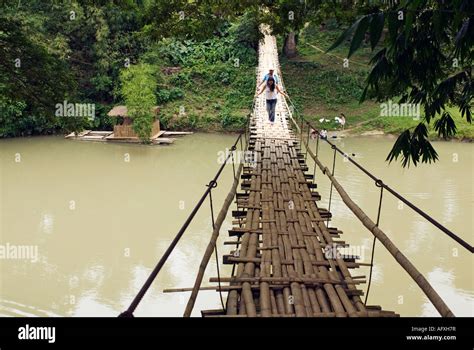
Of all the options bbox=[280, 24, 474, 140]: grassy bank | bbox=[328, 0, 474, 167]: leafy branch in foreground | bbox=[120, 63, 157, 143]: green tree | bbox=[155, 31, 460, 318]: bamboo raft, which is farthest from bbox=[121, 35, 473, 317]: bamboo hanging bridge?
bbox=[280, 24, 474, 140]: grassy bank

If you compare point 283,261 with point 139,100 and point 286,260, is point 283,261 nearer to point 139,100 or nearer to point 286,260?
point 286,260

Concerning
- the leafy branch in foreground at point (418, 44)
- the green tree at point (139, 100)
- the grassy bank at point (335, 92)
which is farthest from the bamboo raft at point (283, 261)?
the grassy bank at point (335, 92)

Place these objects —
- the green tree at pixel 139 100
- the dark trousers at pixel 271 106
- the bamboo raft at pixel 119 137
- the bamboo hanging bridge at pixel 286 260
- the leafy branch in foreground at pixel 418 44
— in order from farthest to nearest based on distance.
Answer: the bamboo raft at pixel 119 137 → the green tree at pixel 139 100 → the dark trousers at pixel 271 106 → the bamboo hanging bridge at pixel 286 260 → the leafy branch in foreground at pixel 418 44

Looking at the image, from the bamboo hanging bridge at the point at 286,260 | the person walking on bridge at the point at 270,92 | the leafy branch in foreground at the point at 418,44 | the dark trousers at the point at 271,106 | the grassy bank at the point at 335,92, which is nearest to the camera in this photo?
the leafy branch in foreground at the point at 418,44

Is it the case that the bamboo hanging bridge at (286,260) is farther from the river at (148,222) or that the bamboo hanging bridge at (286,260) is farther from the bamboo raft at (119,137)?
the bamboo raft at (119,137)

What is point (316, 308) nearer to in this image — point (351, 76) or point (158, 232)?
point (158, 232)

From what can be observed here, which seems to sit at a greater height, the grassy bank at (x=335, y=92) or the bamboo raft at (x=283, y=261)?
the grassy bank at (x=335, y=92)

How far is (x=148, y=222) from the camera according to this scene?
30.8 ft

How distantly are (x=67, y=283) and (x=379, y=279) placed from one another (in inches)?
167

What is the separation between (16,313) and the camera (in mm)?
6289

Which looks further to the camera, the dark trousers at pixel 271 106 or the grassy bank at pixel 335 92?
the grassy bank at pixel 335 92

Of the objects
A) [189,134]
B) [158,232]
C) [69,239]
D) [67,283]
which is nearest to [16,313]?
[67,283]

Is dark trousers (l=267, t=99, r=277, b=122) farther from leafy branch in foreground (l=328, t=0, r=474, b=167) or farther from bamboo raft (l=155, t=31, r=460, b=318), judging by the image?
Result: leafy branch in foreground (l=328, t=0, r=474, b=167)

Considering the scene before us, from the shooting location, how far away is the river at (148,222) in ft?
22.4
